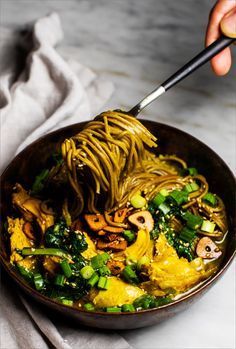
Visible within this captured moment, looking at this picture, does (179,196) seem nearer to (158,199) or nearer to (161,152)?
(158,199)

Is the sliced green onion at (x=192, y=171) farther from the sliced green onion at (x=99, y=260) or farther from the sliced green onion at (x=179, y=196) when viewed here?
the sliced green onion at (x=99, y=260)

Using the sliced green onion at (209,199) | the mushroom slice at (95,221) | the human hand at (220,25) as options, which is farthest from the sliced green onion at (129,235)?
the human hand at (220,25)

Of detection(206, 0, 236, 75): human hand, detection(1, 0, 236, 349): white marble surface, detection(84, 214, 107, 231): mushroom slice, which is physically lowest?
detection(84, 214, 107, 231): mushroom slice

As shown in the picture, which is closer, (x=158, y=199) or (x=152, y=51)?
(x=158, y=199)

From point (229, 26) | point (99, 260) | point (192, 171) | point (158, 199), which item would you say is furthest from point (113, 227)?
point (229, 26)

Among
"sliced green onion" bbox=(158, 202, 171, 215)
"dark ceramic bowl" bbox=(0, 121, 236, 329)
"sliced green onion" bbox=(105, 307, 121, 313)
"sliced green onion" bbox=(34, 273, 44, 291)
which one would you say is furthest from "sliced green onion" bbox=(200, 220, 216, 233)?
"sliced green onion" bbox=(34, 273, 44, 291)

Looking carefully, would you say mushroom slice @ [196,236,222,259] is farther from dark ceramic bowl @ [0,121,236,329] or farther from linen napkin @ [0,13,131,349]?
linen napkin @ [0,13,131,349]
